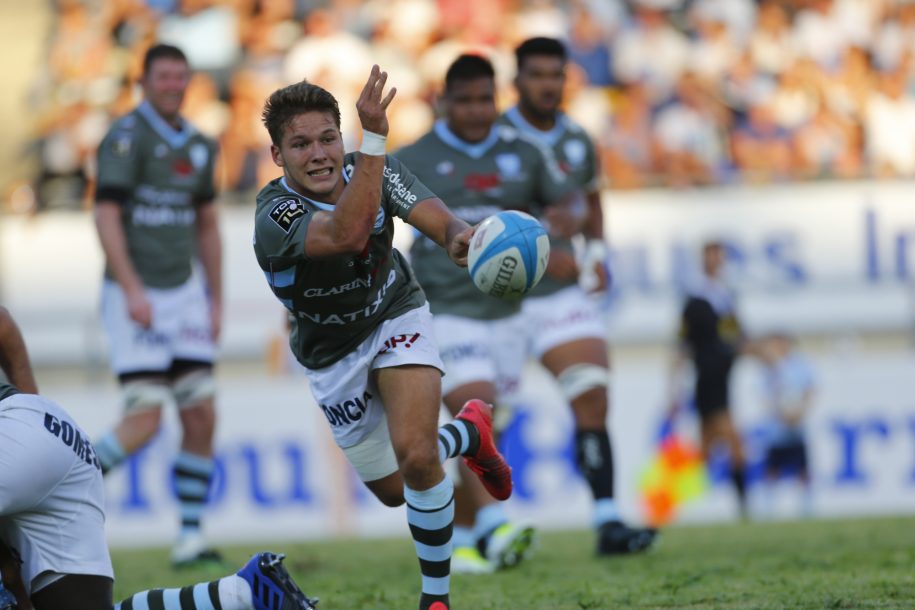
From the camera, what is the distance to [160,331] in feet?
28.3

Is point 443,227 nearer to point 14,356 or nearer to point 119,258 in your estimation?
point 14,356

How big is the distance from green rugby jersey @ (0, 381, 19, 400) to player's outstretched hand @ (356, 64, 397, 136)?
150 centimetres

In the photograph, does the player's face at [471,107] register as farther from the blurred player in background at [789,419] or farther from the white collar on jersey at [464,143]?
the blurred player in background at [789,419]

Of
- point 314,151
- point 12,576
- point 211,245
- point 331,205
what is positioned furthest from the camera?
point 211,245

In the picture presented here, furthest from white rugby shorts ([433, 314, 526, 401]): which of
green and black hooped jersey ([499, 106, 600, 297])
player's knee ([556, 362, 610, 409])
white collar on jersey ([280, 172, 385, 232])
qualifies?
white collar on jersey ([280, 172, 385, 232])

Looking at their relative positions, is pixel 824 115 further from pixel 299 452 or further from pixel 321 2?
pixel 299 452

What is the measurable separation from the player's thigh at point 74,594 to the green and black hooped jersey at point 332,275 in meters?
1.26

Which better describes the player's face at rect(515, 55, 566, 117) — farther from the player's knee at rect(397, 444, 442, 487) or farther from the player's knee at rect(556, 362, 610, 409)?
the player's knee at rect(397, 444, 442, 487)

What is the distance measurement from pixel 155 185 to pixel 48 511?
166 inches

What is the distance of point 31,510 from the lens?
4.76 meters

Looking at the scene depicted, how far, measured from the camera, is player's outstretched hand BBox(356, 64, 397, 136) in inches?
194

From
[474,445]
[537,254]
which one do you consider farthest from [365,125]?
[474,445]

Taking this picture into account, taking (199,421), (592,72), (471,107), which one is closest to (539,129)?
(471,107)

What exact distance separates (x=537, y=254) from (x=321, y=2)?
1398 centimetres
